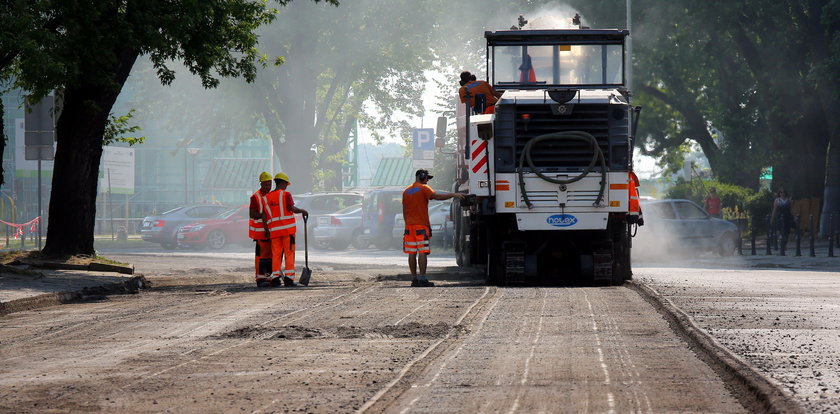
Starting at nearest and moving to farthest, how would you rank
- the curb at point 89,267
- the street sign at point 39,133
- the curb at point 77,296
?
the curb at point 77,296 → the curb at point 89,267 → the street sign at point 39,133

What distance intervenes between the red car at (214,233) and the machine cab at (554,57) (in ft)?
76.1

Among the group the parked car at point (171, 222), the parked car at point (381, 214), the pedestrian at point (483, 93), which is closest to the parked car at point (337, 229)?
the parked car at point (381, 214)

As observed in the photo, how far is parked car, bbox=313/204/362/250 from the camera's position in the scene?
40.0 meters

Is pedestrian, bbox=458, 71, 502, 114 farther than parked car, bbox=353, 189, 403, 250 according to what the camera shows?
No

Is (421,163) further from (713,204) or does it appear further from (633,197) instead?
(633,197)

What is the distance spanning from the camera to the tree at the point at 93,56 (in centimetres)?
1834

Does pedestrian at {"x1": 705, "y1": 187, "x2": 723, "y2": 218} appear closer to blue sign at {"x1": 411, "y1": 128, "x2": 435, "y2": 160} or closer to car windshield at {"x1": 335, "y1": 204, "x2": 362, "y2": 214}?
blue sign at {"x1": 411, "y1": 128, "x2": 435, "y2": 160}

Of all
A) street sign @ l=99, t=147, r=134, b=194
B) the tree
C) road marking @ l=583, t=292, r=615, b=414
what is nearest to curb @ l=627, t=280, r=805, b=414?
road marking @ l=583, t=292, r=615, b=414

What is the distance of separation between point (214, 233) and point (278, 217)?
74.6 ft

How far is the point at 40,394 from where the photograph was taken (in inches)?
310

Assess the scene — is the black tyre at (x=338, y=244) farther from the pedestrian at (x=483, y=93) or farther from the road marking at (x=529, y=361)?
the road marking at (x=529, y=361)

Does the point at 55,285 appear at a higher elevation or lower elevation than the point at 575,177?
lower

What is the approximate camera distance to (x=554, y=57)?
19.5 m

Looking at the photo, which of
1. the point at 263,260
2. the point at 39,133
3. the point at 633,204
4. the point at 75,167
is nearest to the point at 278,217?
the point at 263,260
